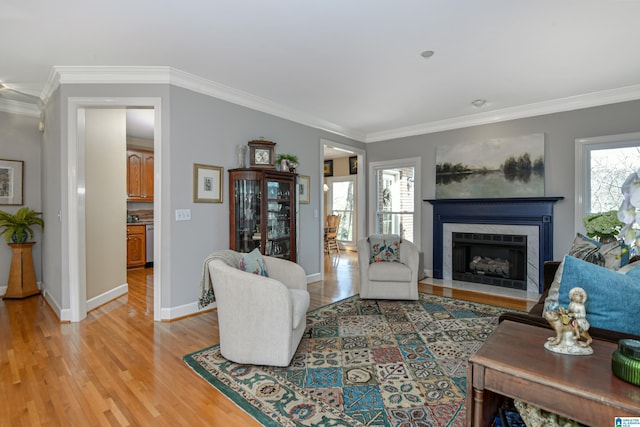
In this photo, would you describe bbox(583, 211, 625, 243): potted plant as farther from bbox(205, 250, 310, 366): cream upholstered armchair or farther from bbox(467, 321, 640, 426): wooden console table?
bbox(205, 250, 310, 366): cream upholstered armchair

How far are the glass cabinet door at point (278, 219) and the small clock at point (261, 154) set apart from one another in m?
0.25

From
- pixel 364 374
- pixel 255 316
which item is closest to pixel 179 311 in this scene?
pixel 255 316

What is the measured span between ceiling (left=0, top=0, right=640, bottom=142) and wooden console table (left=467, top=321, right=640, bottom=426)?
2275 millimetres

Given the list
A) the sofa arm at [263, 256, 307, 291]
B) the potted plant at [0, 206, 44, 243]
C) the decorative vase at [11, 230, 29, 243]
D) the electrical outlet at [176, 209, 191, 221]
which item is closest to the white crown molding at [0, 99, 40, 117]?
the potted plant at [0, 206, 44, 243]

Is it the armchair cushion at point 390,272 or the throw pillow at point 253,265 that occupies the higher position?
the throw pillow at point 253,265

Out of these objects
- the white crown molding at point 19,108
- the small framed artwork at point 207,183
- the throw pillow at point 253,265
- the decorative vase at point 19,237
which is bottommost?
the throw pillow at point 253,265

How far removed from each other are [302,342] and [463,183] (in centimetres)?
379

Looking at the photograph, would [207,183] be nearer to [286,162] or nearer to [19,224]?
[286,162]

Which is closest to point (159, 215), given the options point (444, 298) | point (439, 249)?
point (444, 298)

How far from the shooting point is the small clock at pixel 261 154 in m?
4.06

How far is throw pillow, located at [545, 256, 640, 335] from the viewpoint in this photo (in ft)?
4.55

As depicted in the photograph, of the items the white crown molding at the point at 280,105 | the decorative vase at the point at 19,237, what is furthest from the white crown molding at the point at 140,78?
the decorative vase at the point at 19,237

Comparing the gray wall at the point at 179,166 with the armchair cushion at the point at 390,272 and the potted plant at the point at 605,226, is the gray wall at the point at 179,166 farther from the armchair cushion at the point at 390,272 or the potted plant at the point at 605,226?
the potted plant at the point at 605,226

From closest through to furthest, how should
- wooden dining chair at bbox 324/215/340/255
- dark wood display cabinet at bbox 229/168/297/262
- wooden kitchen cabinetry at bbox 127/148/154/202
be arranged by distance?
dark wood display cabinet at bbox 229/168/297/262, wooden kitchen cabinetry at bbox 127/148/154/202, wooden dining chair at bbox 324/215/340/255
